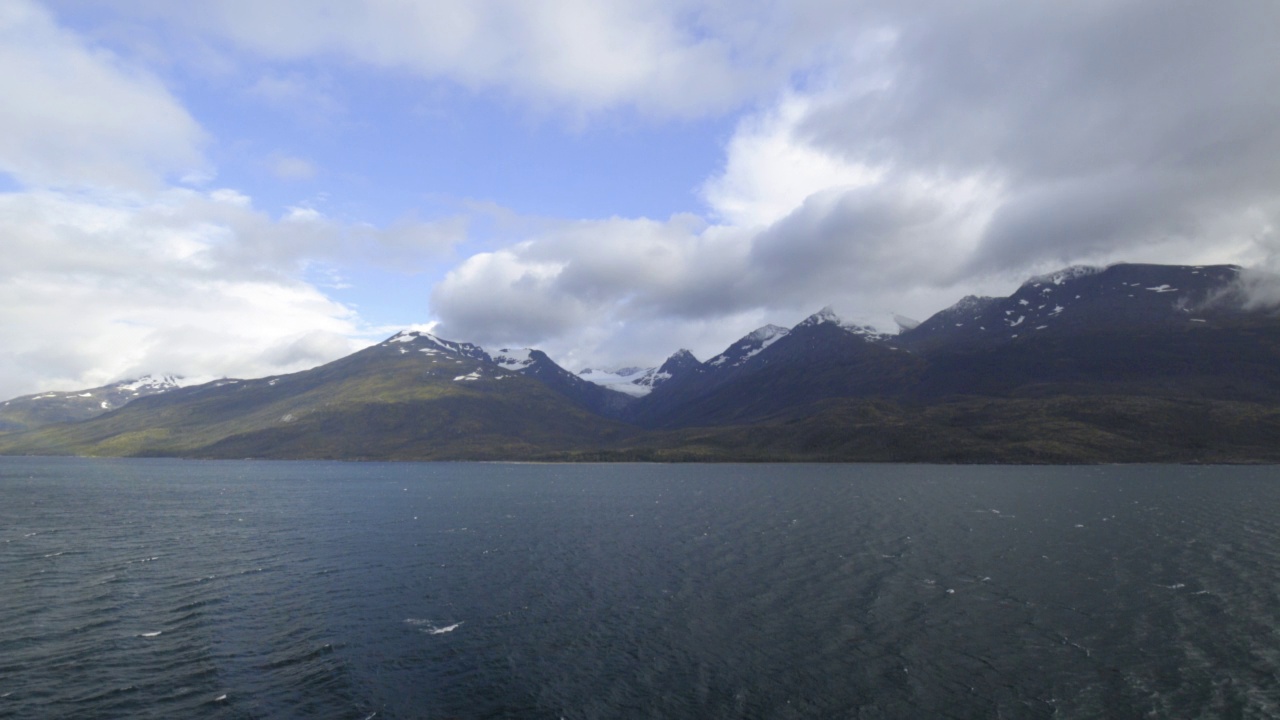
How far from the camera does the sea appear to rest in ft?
138

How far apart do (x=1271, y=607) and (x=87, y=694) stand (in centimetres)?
9500

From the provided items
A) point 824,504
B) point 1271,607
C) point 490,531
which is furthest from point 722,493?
point 1271,607

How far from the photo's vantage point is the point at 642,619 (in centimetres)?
5938

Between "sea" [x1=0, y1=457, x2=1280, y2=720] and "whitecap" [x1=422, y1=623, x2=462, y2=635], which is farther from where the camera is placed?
"whitecap" [x1=422, y1=623, x2=462, y2=635]

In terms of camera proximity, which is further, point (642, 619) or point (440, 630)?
point (642, 619)

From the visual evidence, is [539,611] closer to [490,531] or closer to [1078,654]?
[1078,654]

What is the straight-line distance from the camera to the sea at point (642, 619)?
1654 inches

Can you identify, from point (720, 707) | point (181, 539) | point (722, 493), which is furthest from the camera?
point (722, 493)

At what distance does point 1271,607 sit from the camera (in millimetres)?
61438

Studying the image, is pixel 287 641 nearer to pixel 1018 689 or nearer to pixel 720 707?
pixel 720 707

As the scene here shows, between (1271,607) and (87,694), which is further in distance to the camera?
(1271,607)

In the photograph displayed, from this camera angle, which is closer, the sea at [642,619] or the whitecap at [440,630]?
the sea at [642,619]

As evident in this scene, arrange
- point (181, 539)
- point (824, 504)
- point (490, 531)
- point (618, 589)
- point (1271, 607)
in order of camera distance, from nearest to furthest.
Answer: point (1271, 607)
point (618, 589)
point (181, 539)
point (490, 531)
point (824, 504)

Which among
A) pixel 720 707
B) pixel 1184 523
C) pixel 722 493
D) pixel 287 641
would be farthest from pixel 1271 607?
pixel 722 493
